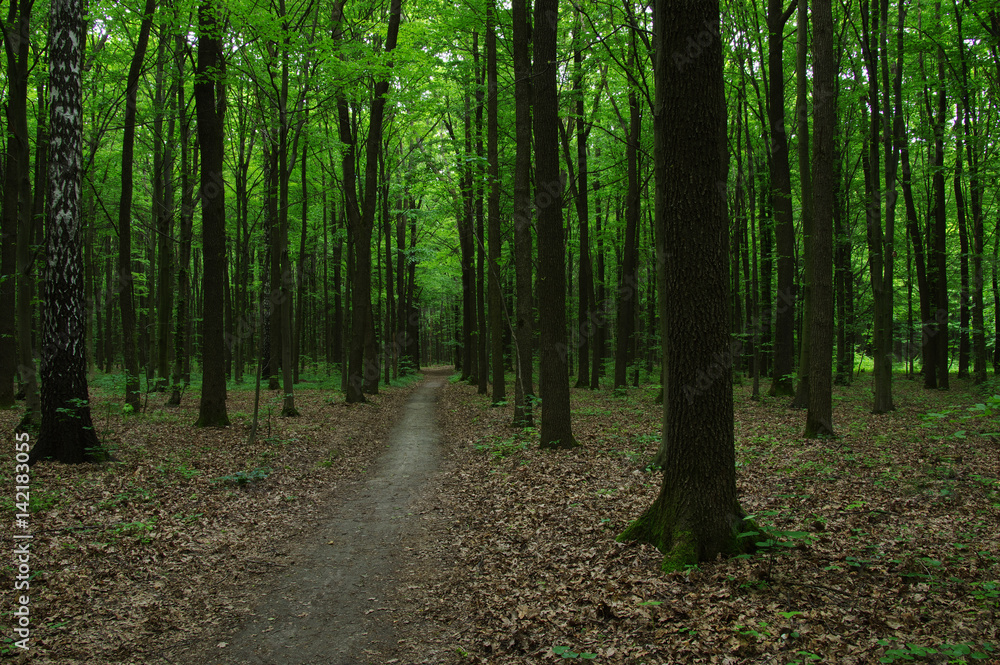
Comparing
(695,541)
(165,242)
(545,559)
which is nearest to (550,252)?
(545,559)

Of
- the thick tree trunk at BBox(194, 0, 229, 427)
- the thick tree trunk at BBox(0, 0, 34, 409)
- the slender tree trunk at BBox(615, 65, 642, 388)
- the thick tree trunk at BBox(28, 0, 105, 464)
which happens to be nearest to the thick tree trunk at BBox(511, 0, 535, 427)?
the slender tree trunk at BBox(615, 65, 642, 388)

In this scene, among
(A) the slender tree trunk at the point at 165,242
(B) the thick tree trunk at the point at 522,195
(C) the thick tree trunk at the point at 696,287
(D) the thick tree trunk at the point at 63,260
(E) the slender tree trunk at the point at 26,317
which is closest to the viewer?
(C) the thick tree trunk at the point at 696,287

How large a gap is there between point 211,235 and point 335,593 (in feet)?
33.5

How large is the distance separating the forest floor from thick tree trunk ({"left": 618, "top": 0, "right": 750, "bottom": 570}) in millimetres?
443

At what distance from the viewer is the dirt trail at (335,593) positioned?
4180 mm

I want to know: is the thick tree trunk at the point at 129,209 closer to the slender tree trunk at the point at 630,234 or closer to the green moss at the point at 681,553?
the green moss at the point at 681,553

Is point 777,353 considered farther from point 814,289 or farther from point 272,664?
point 272,664

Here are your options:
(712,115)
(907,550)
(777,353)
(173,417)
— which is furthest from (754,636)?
(777,353)

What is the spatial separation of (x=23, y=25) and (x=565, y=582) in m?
13.8

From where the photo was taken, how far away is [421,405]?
20172 millimetres

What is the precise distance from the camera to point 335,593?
5.20m

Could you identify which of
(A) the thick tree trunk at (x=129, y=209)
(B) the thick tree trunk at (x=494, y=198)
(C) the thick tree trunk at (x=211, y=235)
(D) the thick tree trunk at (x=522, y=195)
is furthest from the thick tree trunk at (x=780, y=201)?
(A) the thick tree trunk at (x=129, y=209)

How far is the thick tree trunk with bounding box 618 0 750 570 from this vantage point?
A: 15.5 feet

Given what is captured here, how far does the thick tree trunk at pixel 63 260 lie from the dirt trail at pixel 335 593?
449 cm
